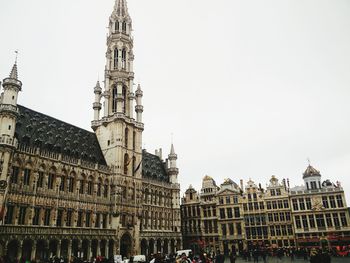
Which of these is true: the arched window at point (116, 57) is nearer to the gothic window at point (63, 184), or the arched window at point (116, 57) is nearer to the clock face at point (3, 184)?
the gothic window at point (63, 184)

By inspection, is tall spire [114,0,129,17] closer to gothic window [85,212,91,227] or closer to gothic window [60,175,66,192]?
gothic window [60,175,66,192]

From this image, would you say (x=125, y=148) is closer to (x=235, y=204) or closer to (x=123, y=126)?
(x=123, y=126)

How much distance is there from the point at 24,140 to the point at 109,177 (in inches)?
605

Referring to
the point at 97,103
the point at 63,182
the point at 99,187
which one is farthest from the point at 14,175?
the point at 97,103

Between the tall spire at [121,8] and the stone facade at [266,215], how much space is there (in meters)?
41.7

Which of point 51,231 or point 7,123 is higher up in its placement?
point 7,123

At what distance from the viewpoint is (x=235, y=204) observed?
205ft

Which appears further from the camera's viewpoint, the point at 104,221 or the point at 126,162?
the point at 126,162

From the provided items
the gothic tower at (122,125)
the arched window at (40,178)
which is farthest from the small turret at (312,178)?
the arched window at (40,178)

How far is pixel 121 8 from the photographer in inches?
2667

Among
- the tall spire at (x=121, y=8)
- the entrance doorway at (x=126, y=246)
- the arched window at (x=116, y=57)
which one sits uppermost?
the tall spire at (x=121, y=8)

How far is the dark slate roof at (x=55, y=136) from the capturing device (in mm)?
40562

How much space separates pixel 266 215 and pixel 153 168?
25204mm

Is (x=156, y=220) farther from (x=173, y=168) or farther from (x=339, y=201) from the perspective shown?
(x=339, y=201)
